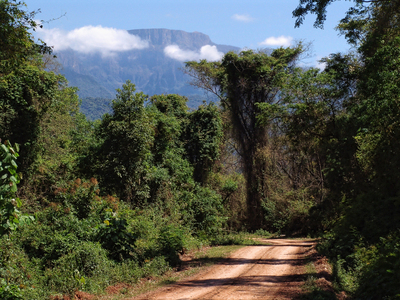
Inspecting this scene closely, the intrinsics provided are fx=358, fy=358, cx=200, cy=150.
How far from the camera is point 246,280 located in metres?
10.5

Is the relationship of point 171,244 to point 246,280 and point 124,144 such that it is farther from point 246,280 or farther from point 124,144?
point 124,144

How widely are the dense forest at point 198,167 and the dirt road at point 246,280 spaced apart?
142 cm

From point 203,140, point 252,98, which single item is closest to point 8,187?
point 203,140

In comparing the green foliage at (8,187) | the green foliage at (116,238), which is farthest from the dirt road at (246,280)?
the green foliage at (8,187)

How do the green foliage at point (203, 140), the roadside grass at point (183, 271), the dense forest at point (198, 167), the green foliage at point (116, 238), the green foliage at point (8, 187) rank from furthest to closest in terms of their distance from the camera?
the green foliage at point (203, 140) < the green foliage at point (116, 238) < the dense forest at point (198, 167) < the roadside grass at point (183, 271) < the green foliage at point (8, 187)

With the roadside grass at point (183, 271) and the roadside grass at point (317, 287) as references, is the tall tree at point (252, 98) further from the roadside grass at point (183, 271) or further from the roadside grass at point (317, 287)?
the roadside grass at point (317, 287)

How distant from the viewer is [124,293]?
31.7 ft

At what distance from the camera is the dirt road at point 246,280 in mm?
8922

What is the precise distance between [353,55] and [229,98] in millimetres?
14483

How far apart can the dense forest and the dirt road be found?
142 cm

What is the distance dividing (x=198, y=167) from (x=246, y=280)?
693 inches

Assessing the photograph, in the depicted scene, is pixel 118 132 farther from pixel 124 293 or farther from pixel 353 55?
pixel 353 55

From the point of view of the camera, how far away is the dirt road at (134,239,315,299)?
892 centimetres

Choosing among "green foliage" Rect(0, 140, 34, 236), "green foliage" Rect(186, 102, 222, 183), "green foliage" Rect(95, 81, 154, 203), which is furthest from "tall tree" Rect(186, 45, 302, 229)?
"green foliage" Rect(0, 140, 34, 236)
